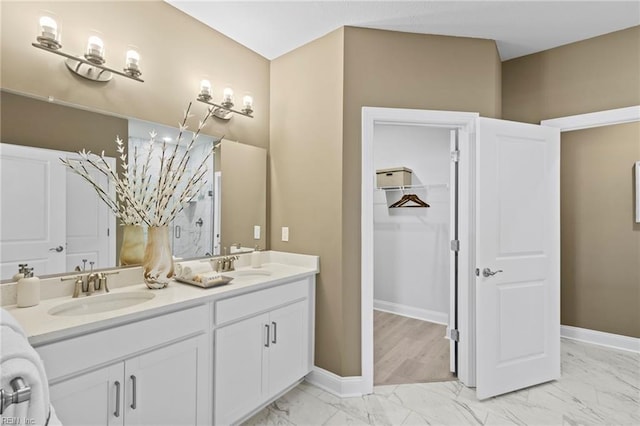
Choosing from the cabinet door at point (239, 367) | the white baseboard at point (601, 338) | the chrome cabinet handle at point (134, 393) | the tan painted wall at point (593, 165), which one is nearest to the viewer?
the chrome cabinet handle at point (134, 393)

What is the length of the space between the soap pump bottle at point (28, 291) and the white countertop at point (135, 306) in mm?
29

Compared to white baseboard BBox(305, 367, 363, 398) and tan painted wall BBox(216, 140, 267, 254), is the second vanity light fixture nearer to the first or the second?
tan painted wall BBox(216, 140, 267, 254)

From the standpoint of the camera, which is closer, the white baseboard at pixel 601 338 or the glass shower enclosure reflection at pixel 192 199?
the glass shower enclosure reflection at pixel 192 199

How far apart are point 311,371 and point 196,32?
2771 millimetres

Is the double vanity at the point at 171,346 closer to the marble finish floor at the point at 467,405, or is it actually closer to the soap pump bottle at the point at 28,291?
the soap pump bottle at the point at 28,291

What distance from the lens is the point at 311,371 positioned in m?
2.49

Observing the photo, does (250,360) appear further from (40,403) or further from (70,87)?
(70,87)

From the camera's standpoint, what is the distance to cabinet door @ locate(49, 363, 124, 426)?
1.20 metres

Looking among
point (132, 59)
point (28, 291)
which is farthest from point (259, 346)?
point (132, 59)

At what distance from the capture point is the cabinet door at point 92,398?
120 cm

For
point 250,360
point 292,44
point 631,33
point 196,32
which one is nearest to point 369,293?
point 250,360

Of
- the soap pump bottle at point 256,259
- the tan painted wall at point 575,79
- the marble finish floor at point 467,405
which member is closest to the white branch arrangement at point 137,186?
the soap pump bottle at point 256,259

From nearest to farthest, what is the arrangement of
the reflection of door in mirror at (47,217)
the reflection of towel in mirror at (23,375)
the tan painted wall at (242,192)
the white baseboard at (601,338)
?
the reflection of towel in mirror at (23,375) < the reflection of door in mirror at (47,217) < the tan painted wall at (242,192) < the white baseboard at (601,338)

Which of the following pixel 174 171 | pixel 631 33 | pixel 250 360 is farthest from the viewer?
pixel 631 33
